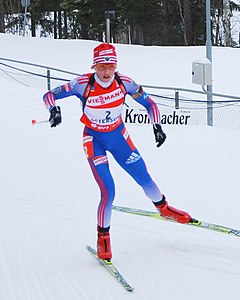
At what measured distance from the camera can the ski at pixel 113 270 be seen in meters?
4.89

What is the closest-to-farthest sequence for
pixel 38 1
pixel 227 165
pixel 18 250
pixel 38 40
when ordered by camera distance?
pixel 18 250, pixel 227 165, pixel 38 40, pixel 38 1

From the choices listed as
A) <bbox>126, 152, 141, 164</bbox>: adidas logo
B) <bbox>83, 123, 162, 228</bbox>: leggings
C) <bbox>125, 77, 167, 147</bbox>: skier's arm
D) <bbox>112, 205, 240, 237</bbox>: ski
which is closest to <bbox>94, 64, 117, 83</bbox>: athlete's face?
<bbox>125, 77, 167, 147</bbox>: skier's arm

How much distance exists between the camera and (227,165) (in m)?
9.62

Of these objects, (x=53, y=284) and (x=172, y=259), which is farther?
(x=172, y=259)

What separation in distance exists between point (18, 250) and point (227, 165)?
15.1ft

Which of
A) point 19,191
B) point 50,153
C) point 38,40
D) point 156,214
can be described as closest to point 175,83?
point 38,40

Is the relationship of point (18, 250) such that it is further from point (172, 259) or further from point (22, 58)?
point (22, 58)

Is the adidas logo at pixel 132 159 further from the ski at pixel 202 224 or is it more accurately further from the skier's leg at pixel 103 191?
the ski at pixel 202 224

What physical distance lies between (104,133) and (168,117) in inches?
307

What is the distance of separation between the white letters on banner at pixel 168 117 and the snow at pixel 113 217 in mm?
336

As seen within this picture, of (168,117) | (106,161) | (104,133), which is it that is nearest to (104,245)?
(106,161)

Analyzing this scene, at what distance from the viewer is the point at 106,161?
18.5 feet

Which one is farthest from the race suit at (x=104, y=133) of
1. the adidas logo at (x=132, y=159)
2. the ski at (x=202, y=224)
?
the ski at (x=202, y=224)

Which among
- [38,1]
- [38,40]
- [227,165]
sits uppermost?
[38,1]
